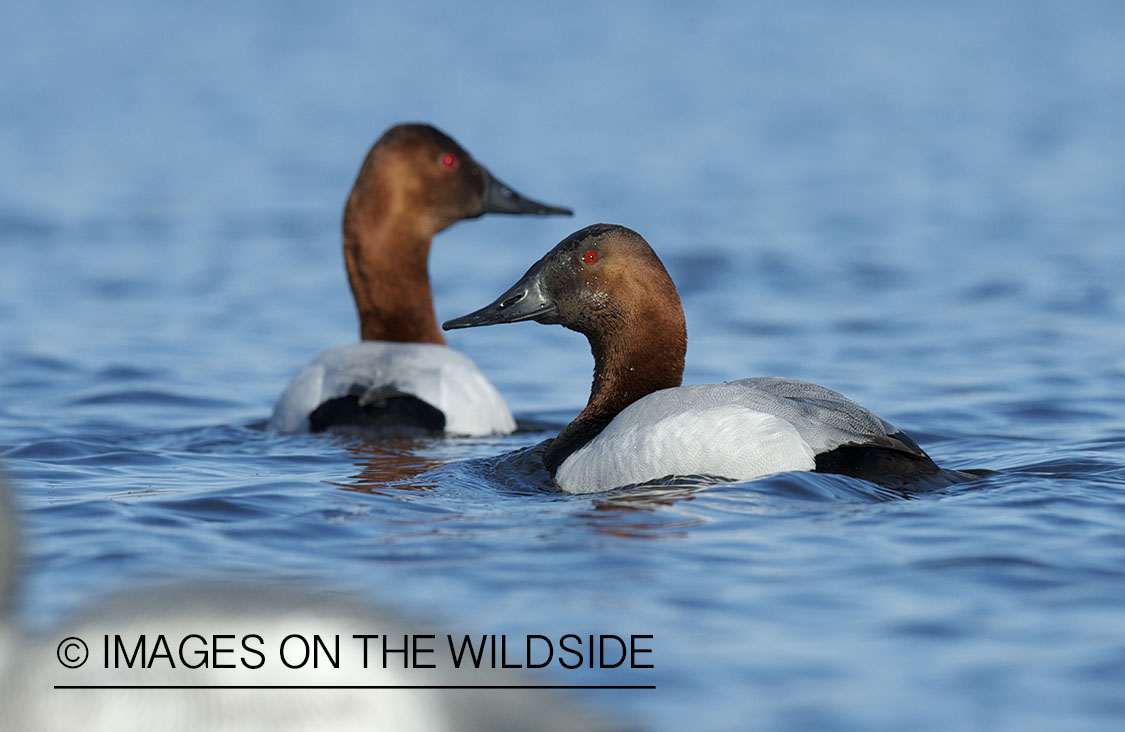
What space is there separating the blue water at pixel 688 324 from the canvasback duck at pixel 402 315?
0.73ft

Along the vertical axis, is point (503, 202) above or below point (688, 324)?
above

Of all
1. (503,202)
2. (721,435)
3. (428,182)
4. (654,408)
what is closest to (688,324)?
(503,202)

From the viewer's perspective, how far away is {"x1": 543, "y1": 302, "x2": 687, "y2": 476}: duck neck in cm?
607

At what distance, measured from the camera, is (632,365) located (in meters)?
6.13

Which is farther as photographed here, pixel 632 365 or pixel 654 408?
pixel 632 365

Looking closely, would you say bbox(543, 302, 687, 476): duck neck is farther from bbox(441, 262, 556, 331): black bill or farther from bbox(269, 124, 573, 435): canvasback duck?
bbox(269, 124, 573, 435): canvasback duck

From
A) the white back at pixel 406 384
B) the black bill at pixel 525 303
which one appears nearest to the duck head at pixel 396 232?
the white back at pixel 406 384

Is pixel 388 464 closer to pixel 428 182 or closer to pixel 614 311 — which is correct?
pixel 614 311

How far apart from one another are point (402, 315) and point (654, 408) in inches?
111

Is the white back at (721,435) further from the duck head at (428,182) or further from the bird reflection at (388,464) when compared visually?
the duck head at (428,182)

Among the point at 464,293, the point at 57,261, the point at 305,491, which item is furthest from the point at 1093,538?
the point at 57,261

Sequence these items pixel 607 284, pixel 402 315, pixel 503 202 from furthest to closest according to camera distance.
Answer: pixel 503 202 < pixel 402 315 < pixel 607 284

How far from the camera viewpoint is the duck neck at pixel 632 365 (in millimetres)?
6074

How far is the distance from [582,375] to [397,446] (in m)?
2.53
